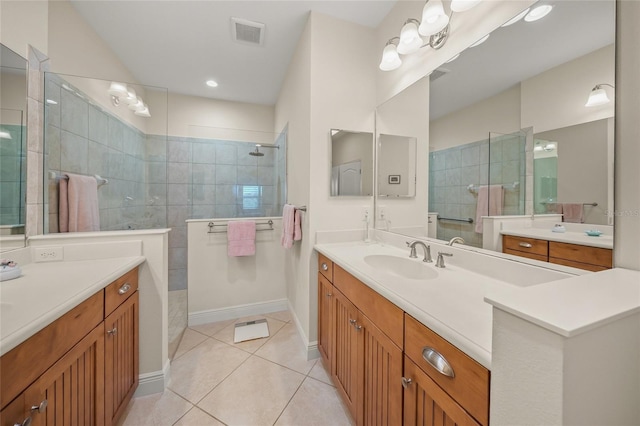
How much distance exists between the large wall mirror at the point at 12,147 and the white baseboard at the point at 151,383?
1005 millimetres

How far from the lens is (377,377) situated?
97 cm

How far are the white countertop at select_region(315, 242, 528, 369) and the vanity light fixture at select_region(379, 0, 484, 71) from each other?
122 cm

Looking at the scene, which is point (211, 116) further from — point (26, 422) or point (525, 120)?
point (525, 120)

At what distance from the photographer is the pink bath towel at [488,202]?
1069 mm

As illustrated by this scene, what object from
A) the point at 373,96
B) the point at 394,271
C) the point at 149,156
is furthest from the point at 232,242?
the point at 373,96

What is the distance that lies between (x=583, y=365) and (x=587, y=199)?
27.1 inches

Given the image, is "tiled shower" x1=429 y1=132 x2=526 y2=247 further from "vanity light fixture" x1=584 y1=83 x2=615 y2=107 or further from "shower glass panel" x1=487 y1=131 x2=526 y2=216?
"vanity light fixture" x1=584 y1=83 x2=615 y2=107

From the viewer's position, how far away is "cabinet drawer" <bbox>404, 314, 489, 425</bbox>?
53cm

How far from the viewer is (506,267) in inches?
39.1

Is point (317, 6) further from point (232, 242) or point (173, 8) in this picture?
point (232, 242)

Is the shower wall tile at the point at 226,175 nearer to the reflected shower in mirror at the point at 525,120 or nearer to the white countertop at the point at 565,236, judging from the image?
the reflected shower in mirror at the point at 525,120

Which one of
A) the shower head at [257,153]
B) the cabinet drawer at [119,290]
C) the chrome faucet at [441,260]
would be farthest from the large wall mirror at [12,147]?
the chrome faucet at [441,260]

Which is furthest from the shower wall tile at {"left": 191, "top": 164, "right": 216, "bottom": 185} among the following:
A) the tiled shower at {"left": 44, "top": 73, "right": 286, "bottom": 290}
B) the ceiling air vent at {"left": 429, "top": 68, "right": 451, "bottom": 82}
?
the ceiling air vent at {"left": 429, "top": 68, "right": 451, "bottom": 82}

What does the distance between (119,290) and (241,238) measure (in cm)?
120
